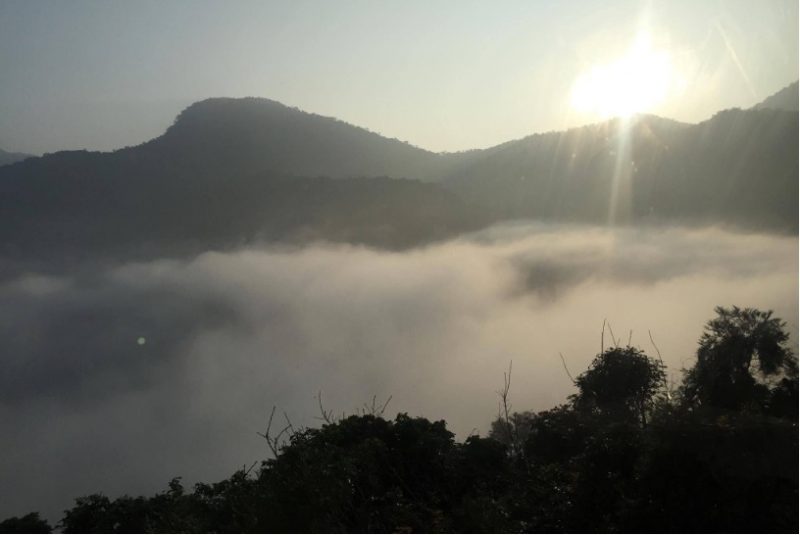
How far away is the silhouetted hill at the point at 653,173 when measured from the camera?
73.8 feet

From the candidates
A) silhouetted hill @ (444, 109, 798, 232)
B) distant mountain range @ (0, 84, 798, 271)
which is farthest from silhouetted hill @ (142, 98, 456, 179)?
silhouetted hill @ (444, 109, 798, 232)

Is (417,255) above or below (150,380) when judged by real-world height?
above

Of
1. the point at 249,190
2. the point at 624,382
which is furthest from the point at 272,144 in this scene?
the point at 624,382

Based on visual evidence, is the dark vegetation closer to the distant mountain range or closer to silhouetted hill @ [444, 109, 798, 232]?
silhouetted hill @ [444, 109, 798, 232]

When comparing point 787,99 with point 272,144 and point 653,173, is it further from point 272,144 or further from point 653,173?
point 272,144

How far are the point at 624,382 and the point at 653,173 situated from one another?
40.3 m

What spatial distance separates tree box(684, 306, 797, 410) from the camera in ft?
42.7

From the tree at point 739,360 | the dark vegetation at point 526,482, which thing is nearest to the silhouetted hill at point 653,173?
the tree at point 739,360

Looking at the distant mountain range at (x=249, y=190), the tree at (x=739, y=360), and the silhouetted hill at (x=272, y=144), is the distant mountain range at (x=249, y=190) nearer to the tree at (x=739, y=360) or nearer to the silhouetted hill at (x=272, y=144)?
the silhouetted hill at (x=272, y=144)

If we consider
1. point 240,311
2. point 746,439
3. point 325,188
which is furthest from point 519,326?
point 746,439

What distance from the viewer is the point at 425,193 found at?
4050 inches

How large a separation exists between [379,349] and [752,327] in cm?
9722

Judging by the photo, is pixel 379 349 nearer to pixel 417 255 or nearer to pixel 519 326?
pixel 417 255

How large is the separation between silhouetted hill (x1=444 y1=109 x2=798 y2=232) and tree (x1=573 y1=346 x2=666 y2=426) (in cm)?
550
